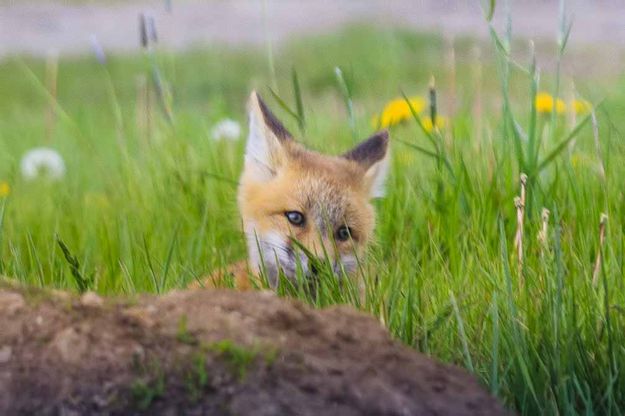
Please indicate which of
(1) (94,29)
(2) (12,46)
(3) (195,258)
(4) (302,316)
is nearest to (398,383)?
(4) (302,316)

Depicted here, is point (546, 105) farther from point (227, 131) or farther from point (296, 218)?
point (296, 218)

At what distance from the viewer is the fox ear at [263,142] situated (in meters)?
4.50

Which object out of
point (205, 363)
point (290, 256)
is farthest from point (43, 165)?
point (205, 363)

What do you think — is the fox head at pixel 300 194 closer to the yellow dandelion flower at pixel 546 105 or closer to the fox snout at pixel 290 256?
the fox snout at pixel 290 256

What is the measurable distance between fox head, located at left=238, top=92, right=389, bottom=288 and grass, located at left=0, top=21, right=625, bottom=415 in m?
0.12

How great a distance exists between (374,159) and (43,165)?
3.41 meters

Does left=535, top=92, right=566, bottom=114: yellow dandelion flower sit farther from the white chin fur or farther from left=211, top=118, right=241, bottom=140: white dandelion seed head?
the white chin fur

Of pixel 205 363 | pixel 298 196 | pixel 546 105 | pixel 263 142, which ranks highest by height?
pixel 205 363

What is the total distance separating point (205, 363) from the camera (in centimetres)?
235

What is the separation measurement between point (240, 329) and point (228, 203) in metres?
2.42

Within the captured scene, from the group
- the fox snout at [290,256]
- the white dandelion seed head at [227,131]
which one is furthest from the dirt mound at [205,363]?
the white dandelion seed head at [227,131]

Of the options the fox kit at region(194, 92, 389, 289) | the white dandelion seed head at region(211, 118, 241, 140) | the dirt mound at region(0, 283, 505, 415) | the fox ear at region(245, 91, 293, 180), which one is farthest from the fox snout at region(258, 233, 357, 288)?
the white dandelion seed head at region(211, 118, 241, 140)

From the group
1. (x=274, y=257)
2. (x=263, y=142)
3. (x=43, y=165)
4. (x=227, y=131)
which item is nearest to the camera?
(x=274, y=257)

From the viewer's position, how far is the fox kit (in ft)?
13.8
